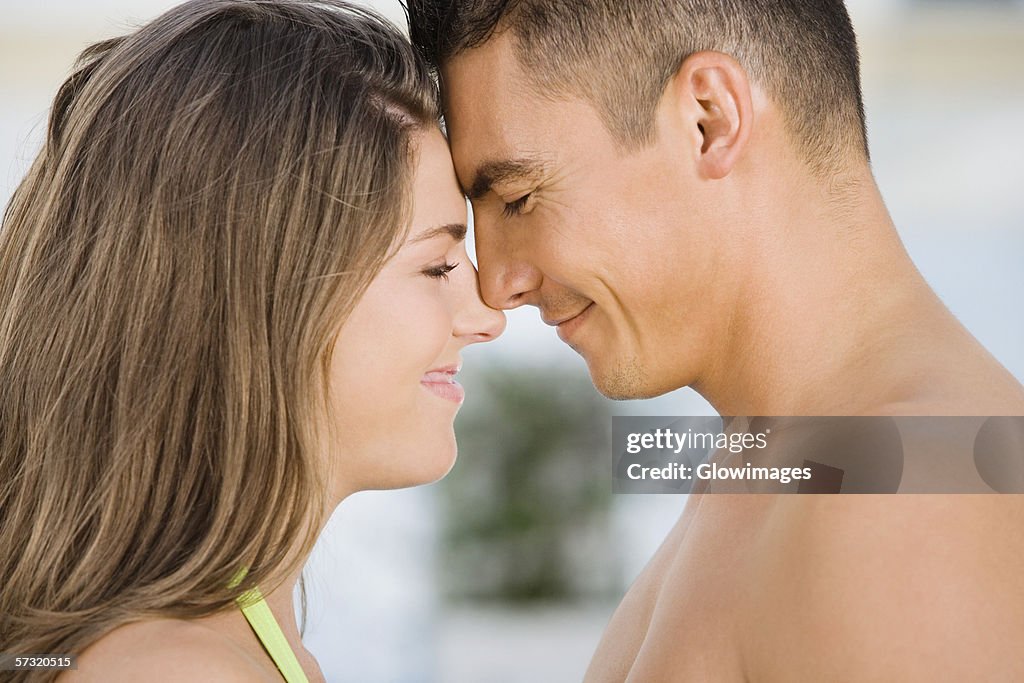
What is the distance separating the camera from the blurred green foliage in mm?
5211

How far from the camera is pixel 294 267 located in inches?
44.9

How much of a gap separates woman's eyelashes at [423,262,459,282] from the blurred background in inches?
151

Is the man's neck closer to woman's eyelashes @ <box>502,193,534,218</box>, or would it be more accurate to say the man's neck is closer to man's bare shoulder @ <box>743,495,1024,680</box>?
man's bare shoulder @ <box>743,495,1024,680</box>

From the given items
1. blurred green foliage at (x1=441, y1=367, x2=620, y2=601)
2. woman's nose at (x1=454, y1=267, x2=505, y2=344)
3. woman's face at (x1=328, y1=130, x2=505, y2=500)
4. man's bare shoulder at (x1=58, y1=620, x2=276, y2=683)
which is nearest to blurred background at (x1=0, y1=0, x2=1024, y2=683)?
blurred green foliage at (x1=441, y1=367, x2=620, y2=601)

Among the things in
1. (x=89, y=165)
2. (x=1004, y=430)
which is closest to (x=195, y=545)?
(x=89, y=165)

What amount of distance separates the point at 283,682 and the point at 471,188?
625mm

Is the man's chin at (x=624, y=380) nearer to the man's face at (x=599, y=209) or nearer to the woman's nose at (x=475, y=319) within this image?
the man's face at (x=599, y=209)

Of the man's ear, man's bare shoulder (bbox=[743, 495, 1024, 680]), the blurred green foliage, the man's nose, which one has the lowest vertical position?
the blurred green foliage

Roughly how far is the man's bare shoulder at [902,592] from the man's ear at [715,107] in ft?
1.43

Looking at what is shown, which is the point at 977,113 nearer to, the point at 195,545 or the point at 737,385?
the point at 737,385

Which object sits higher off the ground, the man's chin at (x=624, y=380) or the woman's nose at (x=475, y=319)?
the woman's nose at (x=475, y=319)

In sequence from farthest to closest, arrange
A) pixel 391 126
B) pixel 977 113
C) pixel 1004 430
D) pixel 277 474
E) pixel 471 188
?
pixel 977 113 → pixel 471 188 → pixel 391 126 → pixel 277 474 → pixel 1004 430

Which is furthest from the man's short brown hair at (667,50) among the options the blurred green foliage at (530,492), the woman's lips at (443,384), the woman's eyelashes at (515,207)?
the blurred green foliage at (530,492)

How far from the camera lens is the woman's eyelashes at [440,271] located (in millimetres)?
1304
